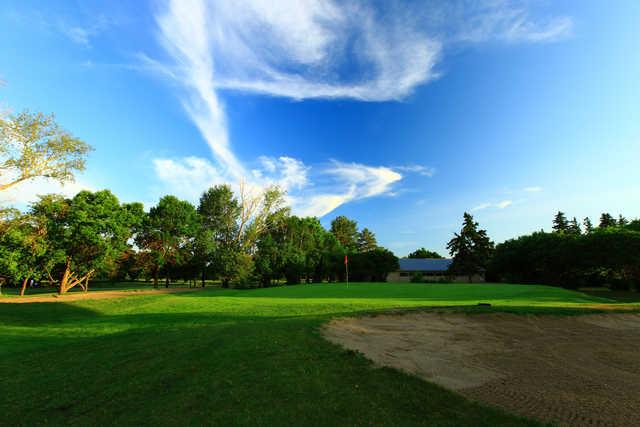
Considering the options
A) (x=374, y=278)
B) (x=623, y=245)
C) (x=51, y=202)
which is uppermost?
(x=51, y=202)

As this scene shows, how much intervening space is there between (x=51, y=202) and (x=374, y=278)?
55.9 meters

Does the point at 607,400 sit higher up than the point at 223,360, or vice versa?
the point at 223,360

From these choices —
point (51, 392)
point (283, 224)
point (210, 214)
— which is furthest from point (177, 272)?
point (51, 392)

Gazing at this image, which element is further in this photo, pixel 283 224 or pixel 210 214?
pixel 283 224

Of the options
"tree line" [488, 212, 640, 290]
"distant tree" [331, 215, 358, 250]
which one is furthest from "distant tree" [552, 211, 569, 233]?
"distant tree" [331, 215, 358, 250]

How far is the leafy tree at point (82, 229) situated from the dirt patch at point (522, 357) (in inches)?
1495

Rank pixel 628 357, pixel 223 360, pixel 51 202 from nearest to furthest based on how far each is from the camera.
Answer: pixel 223 360 → pixel 628 357 → pixel 51 202

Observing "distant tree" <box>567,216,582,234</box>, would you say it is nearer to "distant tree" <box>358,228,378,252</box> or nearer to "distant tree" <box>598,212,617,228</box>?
"distant tree" <box>598,212,617,228</box>

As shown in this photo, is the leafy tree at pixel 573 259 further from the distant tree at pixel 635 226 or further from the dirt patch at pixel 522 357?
the dirt patch at pixel 522 357

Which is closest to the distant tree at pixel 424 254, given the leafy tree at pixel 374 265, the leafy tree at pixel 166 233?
the leafy tree at pixel 374 265

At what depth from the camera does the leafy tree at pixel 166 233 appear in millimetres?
47250

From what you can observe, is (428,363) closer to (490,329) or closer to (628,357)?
(490,329)

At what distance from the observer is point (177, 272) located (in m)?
54.2

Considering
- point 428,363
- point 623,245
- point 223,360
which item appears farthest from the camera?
point 623,245
